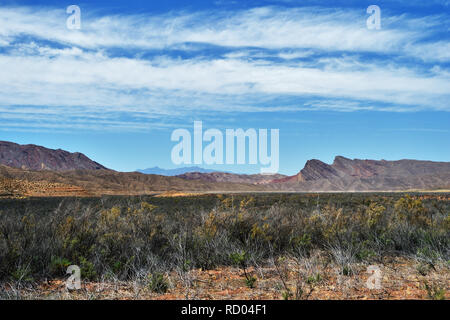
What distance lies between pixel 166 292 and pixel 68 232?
3.97 m

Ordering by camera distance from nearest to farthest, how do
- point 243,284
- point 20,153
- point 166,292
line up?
point 166,292
point 243,284
point 20,153

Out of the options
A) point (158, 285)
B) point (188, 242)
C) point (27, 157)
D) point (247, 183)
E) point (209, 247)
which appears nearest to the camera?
point (158, 285)

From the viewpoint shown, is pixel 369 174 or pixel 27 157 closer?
pixel 369 174

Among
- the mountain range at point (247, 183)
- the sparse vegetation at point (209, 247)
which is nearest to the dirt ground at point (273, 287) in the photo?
the sparse vegetation at point (209, 247)

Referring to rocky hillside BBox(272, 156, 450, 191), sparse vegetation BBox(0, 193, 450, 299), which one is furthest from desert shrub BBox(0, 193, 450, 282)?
rocky hillside BBox(272, 156, 450, 191)

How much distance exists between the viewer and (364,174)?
175 metres

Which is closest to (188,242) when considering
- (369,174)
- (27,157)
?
(369,174)

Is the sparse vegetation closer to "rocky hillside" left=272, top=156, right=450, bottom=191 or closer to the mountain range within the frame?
the mountain range

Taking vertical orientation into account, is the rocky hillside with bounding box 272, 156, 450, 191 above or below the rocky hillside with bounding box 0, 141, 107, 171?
below

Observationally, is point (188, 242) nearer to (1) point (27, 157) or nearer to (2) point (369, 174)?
(2) point (369, 174)

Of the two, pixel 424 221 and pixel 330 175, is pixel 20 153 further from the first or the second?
pixel 424 221

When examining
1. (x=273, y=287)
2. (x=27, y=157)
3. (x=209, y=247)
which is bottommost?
(x=273, y=287)

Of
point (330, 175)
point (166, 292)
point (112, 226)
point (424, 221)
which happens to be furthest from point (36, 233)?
point (330, 175)

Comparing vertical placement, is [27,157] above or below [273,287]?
above
